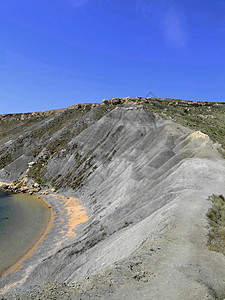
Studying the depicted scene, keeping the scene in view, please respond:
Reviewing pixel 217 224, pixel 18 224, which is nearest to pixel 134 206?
pixel 217 224

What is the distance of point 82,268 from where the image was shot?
14672 mm

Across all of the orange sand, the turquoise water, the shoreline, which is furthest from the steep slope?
the turquoise water

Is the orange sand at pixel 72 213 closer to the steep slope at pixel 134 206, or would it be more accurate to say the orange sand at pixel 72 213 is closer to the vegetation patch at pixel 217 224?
the steep slope at pixel 134 206

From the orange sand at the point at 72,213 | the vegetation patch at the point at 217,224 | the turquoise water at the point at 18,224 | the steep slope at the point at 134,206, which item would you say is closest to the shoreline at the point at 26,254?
the turquoise water at the point at 18,224

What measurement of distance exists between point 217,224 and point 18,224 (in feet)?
80.4

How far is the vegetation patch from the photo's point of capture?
11000 mm

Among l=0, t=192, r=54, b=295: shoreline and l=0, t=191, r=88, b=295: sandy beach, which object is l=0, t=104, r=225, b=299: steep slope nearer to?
l=0, t=191, r=88, b=295: sandy beach

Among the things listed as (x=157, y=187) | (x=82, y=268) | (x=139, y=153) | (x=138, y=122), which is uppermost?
(x=138, y=122)

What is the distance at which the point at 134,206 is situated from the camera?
22.3 metres

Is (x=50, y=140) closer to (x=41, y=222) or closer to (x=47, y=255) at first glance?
(x=41, y=222)

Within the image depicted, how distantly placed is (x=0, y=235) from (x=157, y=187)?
18.5 m

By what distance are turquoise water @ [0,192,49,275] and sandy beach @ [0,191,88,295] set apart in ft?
2.42

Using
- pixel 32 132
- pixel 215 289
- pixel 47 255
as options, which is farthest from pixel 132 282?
pixel 32 132

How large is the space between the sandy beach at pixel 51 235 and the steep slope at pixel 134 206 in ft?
4.38
